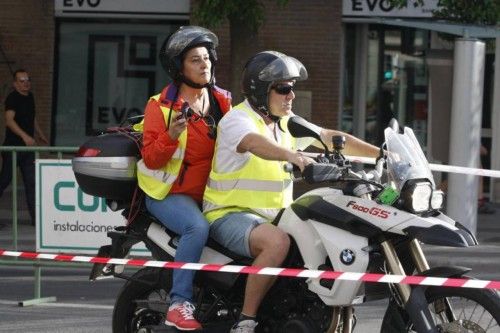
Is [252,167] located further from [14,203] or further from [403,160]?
[14,203]

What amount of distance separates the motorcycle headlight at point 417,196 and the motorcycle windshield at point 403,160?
0.19ft

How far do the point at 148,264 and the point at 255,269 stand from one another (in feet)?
2.17

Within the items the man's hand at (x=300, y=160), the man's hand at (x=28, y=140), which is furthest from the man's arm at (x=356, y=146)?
the man's hand at (x=28, y=140)

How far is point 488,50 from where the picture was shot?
62.3 feet

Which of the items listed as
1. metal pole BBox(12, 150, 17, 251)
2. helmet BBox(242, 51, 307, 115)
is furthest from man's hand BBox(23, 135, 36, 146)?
helmet BBox(242, 51, 307, 115)

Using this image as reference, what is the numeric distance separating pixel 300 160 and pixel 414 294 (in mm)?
785

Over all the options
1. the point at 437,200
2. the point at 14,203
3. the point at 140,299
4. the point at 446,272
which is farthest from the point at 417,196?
the point at 14,203

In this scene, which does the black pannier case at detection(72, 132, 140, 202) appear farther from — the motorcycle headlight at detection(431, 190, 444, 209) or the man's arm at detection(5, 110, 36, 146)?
the man's arm at detection(5, 110, 36, 146)

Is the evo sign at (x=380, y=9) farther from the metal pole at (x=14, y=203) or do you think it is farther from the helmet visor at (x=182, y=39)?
the helmet visor at (x=182, y=39)

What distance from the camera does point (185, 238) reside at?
645 centimetres

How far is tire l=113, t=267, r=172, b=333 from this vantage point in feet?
22.0

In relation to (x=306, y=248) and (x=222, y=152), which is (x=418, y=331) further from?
(x=222, y=152)

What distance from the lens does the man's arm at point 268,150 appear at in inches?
233

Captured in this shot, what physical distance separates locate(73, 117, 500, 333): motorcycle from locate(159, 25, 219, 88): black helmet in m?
0.85
